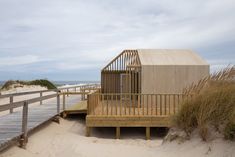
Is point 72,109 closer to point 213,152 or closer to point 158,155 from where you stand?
point 158,155

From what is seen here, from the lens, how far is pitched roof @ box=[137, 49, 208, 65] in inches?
668

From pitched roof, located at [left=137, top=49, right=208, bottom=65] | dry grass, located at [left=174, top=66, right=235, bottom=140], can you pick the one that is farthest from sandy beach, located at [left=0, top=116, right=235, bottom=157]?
pitched roof, located at [left=137, top=49, right=208, bottom=65]

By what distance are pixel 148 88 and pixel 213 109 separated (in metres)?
9.80

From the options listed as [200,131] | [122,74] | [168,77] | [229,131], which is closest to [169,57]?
[168,77]

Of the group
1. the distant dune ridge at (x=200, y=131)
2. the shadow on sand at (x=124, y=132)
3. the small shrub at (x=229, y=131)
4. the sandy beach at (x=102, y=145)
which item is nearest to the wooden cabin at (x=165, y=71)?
the shadow on sand at (x=124, y=132)

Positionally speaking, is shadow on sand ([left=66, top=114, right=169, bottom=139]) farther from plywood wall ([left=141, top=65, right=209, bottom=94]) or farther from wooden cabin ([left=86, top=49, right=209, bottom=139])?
plywood wall ([left=141, top=65, right=209, bottom=94])

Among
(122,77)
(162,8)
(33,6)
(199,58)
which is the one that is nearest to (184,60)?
(199,58)

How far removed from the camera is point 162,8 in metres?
14.7

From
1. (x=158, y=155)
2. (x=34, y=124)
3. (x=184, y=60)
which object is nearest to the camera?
(x=158, y=155)

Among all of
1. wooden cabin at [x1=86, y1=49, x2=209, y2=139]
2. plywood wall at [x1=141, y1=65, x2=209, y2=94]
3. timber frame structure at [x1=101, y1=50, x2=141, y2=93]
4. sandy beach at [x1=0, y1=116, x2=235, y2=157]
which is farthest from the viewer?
timber frame structure at [x1=101, y1=50, x2=141, y2=93]

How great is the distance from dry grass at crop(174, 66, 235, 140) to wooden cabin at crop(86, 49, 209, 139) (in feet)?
15.8

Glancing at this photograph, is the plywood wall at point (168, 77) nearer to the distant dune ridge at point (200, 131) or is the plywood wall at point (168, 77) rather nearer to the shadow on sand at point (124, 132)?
the shadow on sand at point (124, 132)

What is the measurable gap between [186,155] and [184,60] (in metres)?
10.9

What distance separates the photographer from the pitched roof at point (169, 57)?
1697 centimetres
